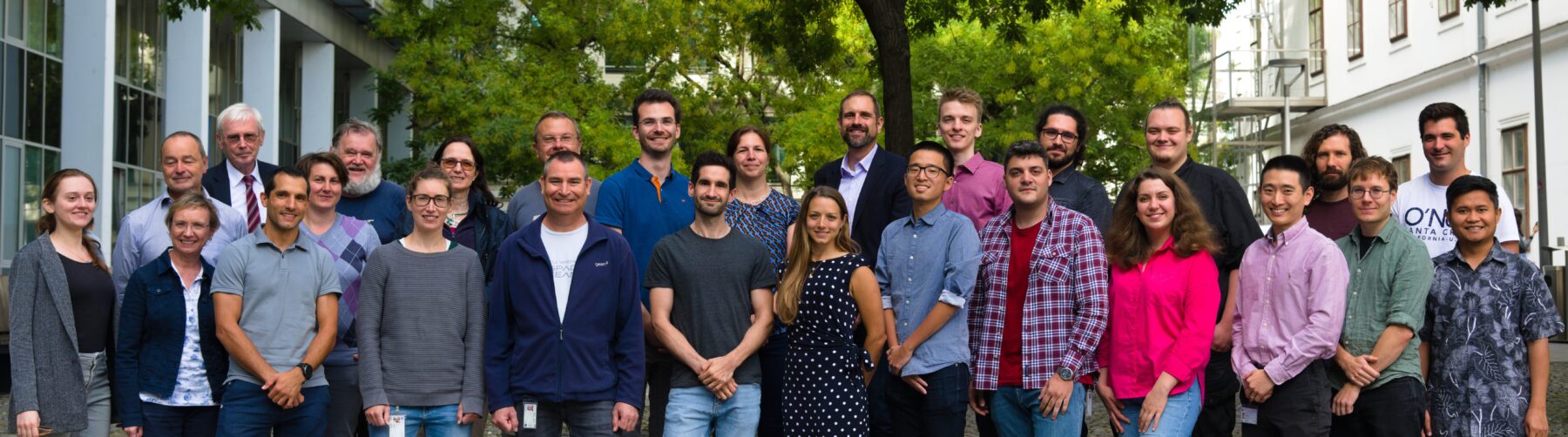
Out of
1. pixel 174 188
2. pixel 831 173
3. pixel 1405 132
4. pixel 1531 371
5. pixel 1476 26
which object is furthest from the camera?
pixel 1405 132

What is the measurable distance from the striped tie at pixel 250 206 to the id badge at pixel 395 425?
164cm

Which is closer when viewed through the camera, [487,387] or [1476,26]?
[487,387]

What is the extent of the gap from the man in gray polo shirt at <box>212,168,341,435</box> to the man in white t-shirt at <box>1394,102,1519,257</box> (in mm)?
4961

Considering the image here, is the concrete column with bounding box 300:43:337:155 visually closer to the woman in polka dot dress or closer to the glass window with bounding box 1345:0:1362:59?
the glass window with bounding box 1345:0:1362:59

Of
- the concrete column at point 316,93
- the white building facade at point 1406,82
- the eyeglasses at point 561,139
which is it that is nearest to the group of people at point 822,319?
the eyeglasses at point 561,139

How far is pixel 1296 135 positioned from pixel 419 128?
19.8 metres

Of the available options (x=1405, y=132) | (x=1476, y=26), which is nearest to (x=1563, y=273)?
(x=1476, y=26)

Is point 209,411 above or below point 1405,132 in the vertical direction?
below

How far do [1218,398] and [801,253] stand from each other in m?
1.94

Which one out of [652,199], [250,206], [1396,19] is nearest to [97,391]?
[250,206]

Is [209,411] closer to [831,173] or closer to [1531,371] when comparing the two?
[831,173]

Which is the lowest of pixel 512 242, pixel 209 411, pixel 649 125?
pixel 209 411

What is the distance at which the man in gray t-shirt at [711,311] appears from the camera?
21.3 ft

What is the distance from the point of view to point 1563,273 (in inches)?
781
